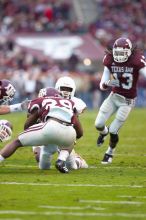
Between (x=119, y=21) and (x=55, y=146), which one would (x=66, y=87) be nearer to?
(x=55, y=146)

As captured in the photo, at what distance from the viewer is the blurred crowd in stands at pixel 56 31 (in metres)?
24.9

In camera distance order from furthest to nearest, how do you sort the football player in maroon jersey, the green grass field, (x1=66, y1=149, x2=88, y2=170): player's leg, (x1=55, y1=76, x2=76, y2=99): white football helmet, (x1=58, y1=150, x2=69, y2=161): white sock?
the football player in maroon jersey
(x1=66, y1=149, x2=88, y2=170): player's leg
(x1=55, y1=76, x2=76, y2=99): white football helmet
(x1=58, y1=150, x2=69, y2=161): white sock
the green grass field

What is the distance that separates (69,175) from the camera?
928 cm

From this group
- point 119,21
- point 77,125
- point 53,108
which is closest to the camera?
point 53,108

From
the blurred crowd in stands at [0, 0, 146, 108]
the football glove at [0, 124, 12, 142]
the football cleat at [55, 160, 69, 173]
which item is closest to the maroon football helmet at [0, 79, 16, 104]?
the football glove at [0, 124, 12, 142]

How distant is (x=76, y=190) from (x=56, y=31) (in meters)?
20.5

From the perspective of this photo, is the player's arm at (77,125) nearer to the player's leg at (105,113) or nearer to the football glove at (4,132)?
the football glove at (4,132)

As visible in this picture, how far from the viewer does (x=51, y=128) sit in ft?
29.8

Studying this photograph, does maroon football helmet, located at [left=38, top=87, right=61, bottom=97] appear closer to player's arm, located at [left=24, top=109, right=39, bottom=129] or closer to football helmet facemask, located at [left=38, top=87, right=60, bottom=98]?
football helmet facemask, located at [left=38, top=87, right=60, bottom=98]

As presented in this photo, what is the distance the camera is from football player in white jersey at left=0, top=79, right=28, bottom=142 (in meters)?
9.39

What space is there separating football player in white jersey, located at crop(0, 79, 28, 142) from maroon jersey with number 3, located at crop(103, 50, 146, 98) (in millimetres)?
1688

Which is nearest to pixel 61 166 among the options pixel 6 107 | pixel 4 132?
pixel 4 132

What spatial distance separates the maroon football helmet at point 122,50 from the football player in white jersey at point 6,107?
1.68 meters

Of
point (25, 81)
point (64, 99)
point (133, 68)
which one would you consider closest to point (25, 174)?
point (64, 99)
